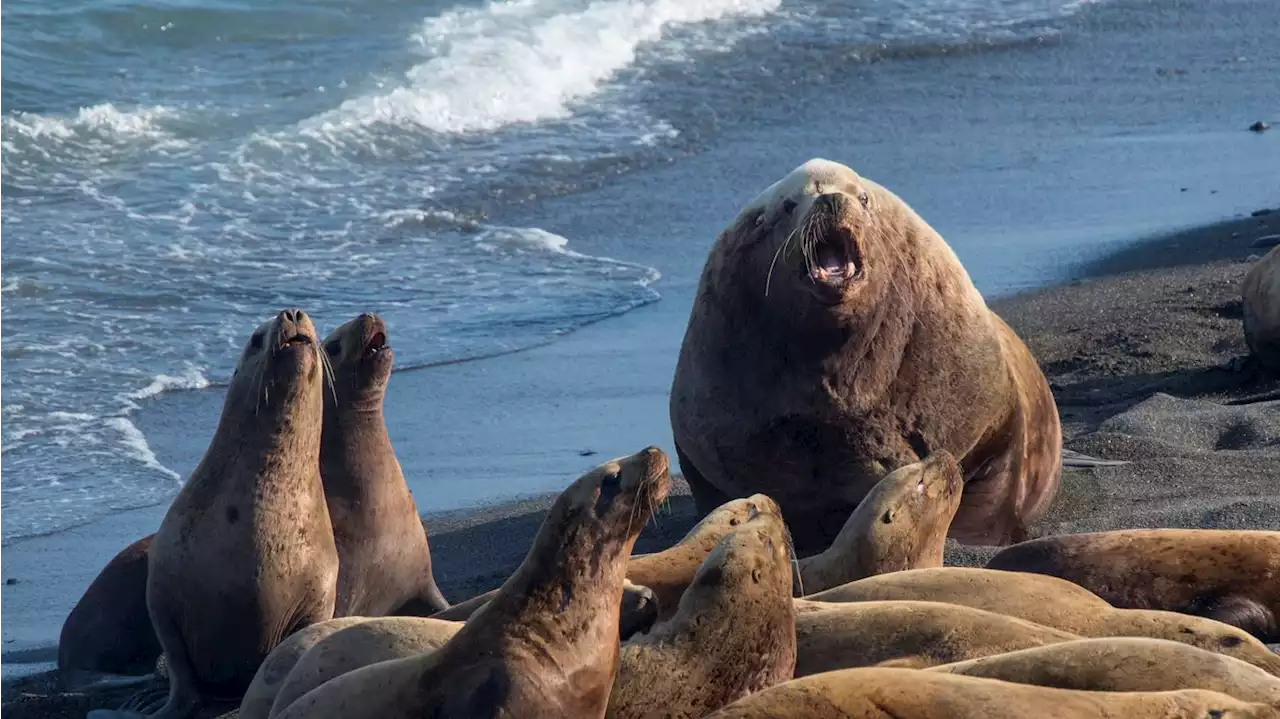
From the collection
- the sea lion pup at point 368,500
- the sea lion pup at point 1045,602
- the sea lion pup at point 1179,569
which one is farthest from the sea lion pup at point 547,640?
the sea lion pup at point 368,500

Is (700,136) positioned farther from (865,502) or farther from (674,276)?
(865,502)

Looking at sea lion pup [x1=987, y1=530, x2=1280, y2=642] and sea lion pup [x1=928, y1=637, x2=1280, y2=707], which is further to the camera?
sea lion pup [x1=987, y1=530, x2=1280, y2=642]

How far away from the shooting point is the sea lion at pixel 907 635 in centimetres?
410

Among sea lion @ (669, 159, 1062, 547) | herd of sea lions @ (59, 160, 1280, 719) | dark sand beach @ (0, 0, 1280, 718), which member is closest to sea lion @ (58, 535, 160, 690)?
herd of sea lions @ (59, 160, 1280, 719)

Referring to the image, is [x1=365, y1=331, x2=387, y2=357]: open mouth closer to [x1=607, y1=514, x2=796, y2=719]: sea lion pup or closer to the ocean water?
the ocean water

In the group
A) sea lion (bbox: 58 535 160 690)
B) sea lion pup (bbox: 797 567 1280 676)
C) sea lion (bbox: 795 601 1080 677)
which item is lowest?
sea lion (bbox: 58 535 160 690)

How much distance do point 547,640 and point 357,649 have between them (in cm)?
63

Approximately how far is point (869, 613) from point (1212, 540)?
1318mm

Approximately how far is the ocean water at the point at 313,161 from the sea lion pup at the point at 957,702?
5.02m

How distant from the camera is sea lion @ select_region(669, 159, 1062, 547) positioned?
6254mm

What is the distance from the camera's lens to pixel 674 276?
1130cm

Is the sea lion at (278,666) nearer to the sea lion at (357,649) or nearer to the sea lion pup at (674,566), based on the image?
the sea lion at (357,649)

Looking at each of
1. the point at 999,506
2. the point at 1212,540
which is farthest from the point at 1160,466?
the point at 1212,540

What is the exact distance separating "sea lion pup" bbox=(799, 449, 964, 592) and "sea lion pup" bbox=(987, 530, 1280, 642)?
10.4 inches
